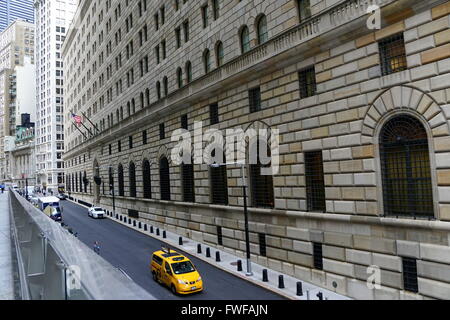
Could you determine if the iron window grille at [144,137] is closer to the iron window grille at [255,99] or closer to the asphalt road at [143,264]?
the asphalt road at [143,264]

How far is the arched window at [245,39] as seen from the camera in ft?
80.4

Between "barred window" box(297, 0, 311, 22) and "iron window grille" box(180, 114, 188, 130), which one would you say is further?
"iron window grille" box(180, 114, 188, 130)

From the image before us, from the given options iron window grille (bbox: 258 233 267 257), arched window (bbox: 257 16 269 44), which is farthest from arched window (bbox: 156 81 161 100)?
iron window grille (bbox: 258 233 267 257)

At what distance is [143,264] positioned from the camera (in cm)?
2325

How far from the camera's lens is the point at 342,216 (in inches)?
680

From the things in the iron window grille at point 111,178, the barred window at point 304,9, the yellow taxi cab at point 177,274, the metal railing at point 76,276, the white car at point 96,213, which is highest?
the barred window at point 304,9

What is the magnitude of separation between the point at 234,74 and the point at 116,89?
32887 mm

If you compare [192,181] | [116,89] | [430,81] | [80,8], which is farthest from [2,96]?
[430,81]

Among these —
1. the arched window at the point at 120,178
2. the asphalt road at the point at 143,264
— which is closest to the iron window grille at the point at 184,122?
the asphalt road at the point at 143,264

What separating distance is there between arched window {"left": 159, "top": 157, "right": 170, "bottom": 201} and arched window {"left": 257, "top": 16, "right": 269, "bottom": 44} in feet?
57.7

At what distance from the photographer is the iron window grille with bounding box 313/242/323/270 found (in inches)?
738

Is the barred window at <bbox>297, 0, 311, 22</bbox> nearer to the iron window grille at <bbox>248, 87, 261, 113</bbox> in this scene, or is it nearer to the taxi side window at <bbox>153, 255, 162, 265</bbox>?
the iron window grille at <bbox>248, 87, 261, 113</bbox>

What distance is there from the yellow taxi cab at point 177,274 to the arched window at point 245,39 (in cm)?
1535
